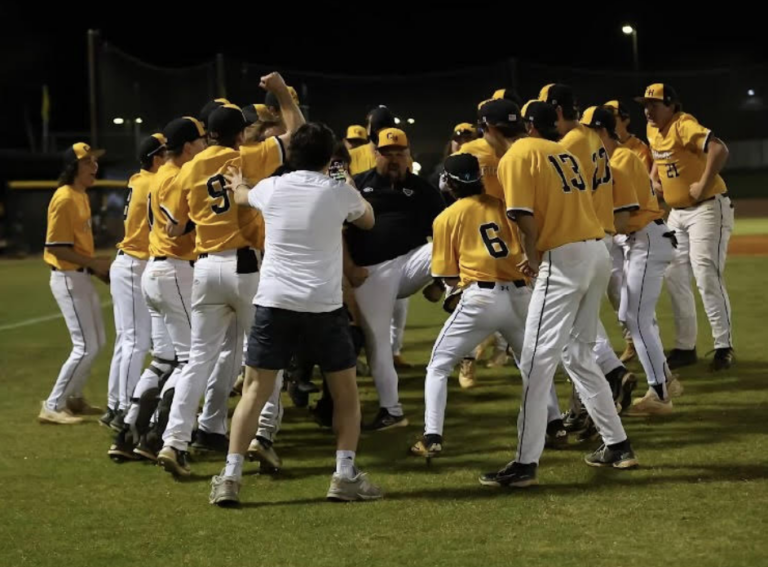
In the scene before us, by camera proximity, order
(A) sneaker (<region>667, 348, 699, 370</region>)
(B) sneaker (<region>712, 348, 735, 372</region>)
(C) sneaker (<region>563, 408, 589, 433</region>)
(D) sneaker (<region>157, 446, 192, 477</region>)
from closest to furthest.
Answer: (D) sneaker (<region>157, 446, 192, 477</region>), (C) sneaker (<region>563, 408, 589, 433</region>), (B) sneaker (<region>712, 348, 735, 372</region>), (A) sneaker (<region>667, 348, 699, 370</region>)

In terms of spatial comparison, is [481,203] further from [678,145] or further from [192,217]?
[678,145]

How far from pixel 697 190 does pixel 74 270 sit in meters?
5.03

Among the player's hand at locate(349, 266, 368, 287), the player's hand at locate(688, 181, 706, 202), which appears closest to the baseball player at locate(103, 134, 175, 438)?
the player's hand at locate(349, 266, 368, 287)

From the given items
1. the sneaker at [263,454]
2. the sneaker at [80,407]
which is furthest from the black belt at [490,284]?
the sneaker at [80,407]

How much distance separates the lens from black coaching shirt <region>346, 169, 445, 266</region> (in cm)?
778

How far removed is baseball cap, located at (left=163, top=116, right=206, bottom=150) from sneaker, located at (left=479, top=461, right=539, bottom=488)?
2864 millimetres

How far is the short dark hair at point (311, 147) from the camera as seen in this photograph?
5.64 m

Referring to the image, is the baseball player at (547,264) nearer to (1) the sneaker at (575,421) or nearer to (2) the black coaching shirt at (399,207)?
(1) the sneaker at (575,421)

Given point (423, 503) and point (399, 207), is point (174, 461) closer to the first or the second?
point (423, 503)

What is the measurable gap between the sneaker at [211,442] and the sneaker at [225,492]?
51.9 inches

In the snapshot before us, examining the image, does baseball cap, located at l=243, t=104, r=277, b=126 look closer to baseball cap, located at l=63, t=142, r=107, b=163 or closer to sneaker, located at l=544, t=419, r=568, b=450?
baseball cap, located at l=63, t=142, r=107, b=163

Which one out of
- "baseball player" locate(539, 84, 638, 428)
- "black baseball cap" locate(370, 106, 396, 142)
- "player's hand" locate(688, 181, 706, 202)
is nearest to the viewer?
"baseball player" locate(539, 84, 638, 428)

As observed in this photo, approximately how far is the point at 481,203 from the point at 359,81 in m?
21.3

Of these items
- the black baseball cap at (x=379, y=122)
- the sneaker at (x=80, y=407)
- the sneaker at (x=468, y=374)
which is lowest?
the sneaker at (x=80, y=407)
